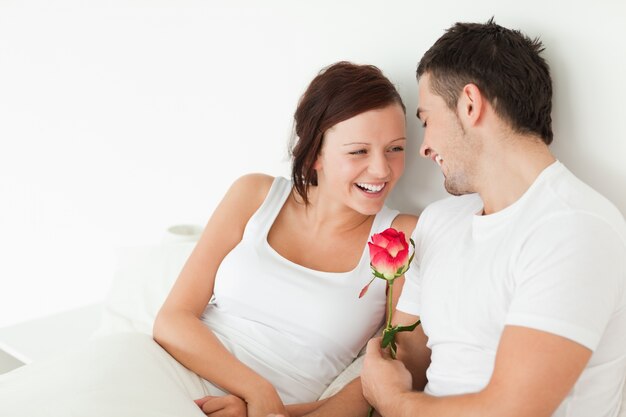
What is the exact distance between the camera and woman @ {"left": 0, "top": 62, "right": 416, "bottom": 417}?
1904 mm

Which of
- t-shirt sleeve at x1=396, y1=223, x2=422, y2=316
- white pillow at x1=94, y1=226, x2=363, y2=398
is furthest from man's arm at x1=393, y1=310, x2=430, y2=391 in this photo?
white pillow at x1=94, y1=226, x2=363, y2=398

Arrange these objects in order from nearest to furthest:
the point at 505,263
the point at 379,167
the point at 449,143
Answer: the point at 505,263 → the point at 449,143 → the point at 379,167

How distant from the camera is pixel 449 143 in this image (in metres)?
1.59

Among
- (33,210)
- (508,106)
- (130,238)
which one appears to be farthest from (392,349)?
(33,210)

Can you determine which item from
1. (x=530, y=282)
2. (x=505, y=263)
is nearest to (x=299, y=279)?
(x=505, y=263)

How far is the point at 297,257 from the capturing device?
206cm

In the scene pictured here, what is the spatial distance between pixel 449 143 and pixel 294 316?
672mm

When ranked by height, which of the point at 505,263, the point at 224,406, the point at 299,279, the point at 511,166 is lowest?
the point at 224,406

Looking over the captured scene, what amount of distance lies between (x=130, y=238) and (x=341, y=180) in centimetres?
154

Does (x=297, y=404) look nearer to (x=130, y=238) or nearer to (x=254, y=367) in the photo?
(x=254, y=367)

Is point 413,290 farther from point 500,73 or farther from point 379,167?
point 500,73

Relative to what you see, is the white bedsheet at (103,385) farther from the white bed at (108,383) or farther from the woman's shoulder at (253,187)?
the woman's shoulder at (253,187)

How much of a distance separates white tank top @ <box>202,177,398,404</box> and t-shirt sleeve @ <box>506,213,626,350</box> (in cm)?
65

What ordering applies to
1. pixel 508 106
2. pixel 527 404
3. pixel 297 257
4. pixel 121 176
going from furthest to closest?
pixel 121 176, pixel 297 257, pixel 508 106, pixel 527 404
